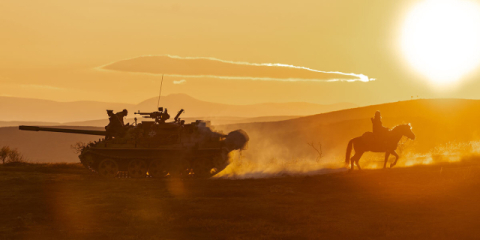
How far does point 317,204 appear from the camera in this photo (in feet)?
67.7

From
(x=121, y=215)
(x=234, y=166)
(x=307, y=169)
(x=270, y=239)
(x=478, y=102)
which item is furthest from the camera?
(x=478, y=102)

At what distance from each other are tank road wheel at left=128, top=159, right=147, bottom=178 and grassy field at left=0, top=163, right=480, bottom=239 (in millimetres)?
2433

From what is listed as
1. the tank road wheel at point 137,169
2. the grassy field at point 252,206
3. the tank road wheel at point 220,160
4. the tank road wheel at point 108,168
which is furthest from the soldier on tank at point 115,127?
the tank road wheel at point 220,160

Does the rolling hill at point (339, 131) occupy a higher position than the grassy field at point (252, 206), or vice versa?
the rolling hill at point (339, 131)

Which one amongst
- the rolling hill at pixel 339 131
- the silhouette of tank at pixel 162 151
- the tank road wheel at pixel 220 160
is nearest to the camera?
the silhouette of tank at pixel 162 151

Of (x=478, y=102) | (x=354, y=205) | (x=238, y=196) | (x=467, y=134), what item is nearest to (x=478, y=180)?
(x=354, y=205)

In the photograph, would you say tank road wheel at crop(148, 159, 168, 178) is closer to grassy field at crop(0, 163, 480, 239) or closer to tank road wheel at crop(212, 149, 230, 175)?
grassy field at crop(0, 163, 480, 239)

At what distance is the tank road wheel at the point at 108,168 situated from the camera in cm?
3167

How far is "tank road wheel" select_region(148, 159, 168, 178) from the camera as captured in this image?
31672 millimetres

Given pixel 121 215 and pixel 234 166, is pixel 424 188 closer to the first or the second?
pixel 121 215

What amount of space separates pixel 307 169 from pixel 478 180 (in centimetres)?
1078

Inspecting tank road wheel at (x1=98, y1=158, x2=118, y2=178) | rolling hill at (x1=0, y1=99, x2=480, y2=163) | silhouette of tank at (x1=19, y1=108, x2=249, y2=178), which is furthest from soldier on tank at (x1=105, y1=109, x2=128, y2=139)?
rolling hill at (x1=0, y1=99, x2=480, y2=163)

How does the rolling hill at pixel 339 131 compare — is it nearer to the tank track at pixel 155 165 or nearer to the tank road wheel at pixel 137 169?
the tank track at pixel 155 165

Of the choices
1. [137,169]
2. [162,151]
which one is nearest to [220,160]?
[162,151]
